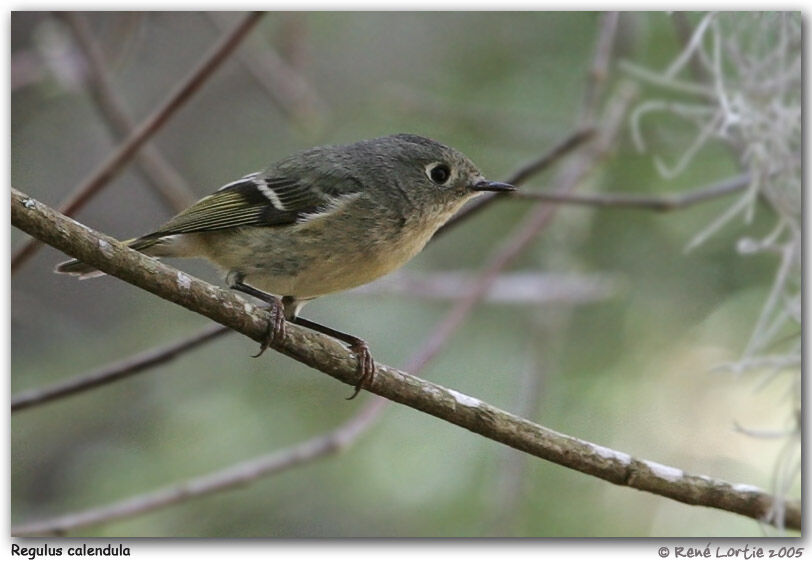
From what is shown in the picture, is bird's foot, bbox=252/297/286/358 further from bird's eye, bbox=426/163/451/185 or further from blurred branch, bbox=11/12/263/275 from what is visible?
blurred branch, bbox=11/12/263/275

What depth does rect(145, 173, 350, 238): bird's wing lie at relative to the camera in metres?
2.09

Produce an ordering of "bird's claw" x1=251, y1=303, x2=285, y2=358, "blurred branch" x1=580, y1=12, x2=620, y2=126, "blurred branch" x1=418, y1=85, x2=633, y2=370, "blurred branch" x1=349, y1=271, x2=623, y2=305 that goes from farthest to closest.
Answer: "blurred branch" x1=349, y1=271, x2=623, y2=305, "blurred branch" x1=418, y1=85, x2=633, y2=370, "blurred branch" x1=580, y1=12, x2=620, y2=126, "bird's claw" x1=251, y1=303, x2=285, y2=358

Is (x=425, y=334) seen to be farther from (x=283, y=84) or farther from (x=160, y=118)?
(x=160, y=118)

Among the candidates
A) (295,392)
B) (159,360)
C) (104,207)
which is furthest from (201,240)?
(104,207)

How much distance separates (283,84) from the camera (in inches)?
126

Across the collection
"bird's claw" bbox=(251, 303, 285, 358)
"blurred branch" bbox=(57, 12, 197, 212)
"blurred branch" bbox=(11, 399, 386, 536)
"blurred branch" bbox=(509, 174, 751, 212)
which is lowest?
"blurred branch" bbox=(11, 399, 386, 536)

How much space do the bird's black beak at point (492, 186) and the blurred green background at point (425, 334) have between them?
0.62 m

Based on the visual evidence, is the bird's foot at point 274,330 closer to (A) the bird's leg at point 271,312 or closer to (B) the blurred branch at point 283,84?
(A) the bird's leg at point 271,312

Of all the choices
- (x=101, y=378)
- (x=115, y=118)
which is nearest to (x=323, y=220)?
(x=101, y=378)

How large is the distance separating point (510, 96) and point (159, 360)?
1645 millimetres

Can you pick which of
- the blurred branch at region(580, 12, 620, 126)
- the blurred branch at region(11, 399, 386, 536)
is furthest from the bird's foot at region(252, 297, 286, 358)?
the blurred branch at region(580, 12, 620, 126)

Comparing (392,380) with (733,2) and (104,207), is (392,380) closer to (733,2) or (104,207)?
(733,2)

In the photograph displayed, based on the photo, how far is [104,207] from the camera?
3598mm

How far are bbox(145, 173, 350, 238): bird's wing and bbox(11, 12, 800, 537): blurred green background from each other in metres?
0.68
